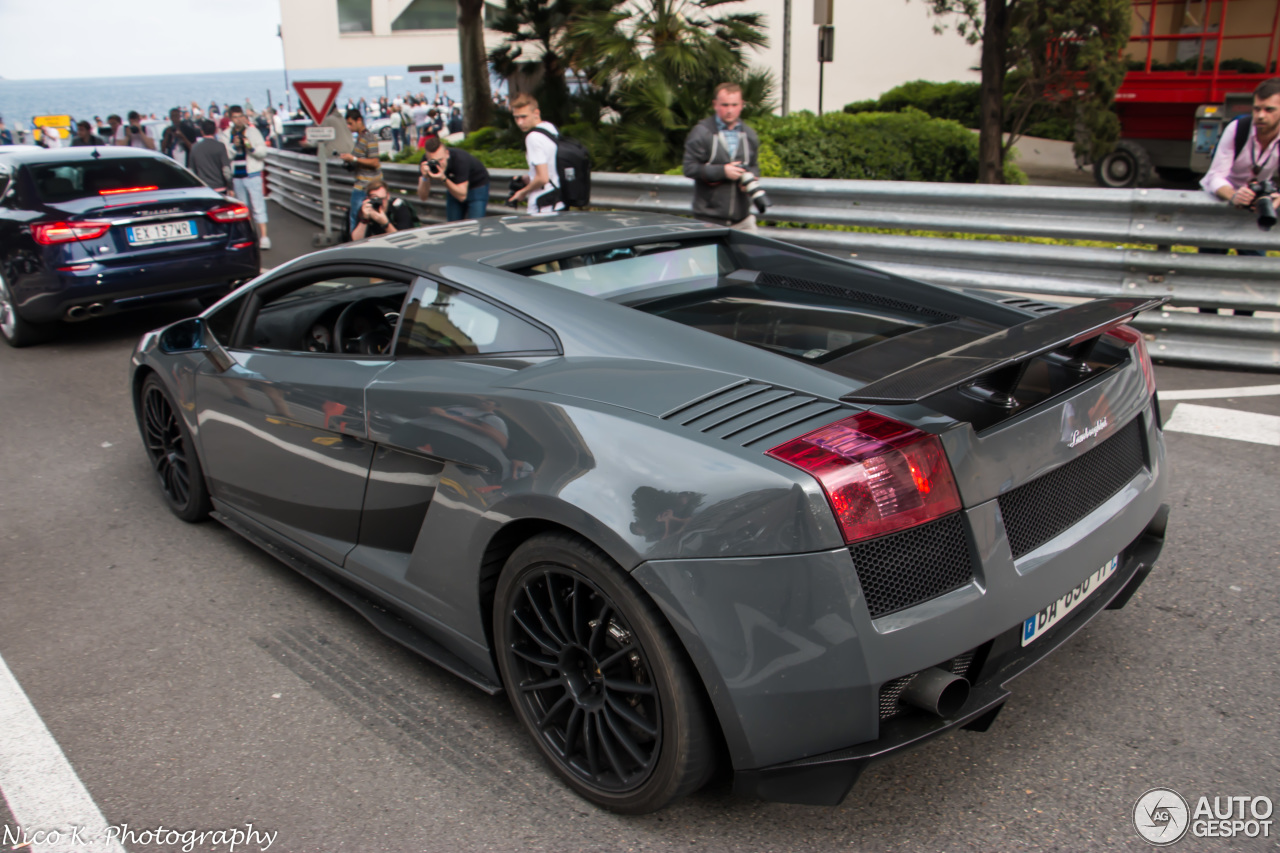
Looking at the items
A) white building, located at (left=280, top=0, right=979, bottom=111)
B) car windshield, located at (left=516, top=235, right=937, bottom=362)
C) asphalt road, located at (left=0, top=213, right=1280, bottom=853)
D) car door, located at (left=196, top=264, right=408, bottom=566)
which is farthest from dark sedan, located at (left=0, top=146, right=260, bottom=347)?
white building, located at (left=280, top=0, right=979, bottom=111)

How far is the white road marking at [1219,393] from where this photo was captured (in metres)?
5.49

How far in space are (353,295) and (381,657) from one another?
133 centimetres

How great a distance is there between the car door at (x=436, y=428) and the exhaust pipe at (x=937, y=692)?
1003mm

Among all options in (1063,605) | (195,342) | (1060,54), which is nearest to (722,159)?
(195,342)

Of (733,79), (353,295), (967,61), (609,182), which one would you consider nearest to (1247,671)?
(353,295)

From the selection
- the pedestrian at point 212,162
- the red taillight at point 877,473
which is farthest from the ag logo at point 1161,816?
the pedestrian at point 212,162

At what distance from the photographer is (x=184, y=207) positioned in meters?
8.05

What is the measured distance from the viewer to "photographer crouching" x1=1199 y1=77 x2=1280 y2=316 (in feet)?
→ 18.8

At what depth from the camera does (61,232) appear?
7.55 metres

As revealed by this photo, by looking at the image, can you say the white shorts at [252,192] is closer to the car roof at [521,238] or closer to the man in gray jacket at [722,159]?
the man in gray jacket at [722,159]

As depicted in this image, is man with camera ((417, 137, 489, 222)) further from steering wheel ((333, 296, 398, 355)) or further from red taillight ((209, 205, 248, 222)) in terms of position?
steering wheel ((333, 296, 398, 355))

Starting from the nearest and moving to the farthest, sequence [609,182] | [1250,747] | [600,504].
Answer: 1. [600,504]
2. [1250,747]
3. [609,182]

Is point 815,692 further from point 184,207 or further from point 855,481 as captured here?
point 184,207

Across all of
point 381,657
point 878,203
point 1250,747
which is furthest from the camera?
point 878,203
